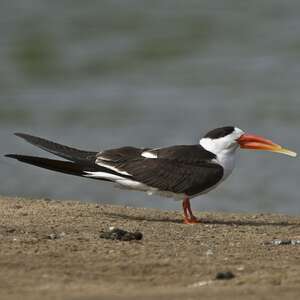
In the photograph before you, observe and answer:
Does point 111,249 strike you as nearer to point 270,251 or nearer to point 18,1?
point 270,251

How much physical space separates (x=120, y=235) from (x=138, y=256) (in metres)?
0.56

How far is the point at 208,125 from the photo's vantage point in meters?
12.2

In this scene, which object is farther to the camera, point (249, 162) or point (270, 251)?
point (249, 162)

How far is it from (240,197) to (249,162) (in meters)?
1.03

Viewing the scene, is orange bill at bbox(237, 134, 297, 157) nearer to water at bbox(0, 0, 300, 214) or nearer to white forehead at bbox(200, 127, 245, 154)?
white forehead at bbox(200, 127, 245, 154)

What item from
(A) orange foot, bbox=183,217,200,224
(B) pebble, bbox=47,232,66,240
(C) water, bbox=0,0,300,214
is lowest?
(B) pebble, bbox=47,232,66,240

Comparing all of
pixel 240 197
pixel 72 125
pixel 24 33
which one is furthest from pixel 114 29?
pixel 240 197

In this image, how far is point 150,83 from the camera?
49.8ft

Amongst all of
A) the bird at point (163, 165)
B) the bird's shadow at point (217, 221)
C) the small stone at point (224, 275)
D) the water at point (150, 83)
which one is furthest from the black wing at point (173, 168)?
the small stone at point (224, 275)

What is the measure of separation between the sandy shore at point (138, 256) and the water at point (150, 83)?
8.64 ft

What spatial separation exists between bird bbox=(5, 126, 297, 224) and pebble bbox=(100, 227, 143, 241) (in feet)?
3.97

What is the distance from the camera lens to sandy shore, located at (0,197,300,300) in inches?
182

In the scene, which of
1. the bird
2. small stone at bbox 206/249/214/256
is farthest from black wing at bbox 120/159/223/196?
small stone at bbox 206/249/214/256

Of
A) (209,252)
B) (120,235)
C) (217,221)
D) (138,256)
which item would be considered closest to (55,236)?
(120,235)
